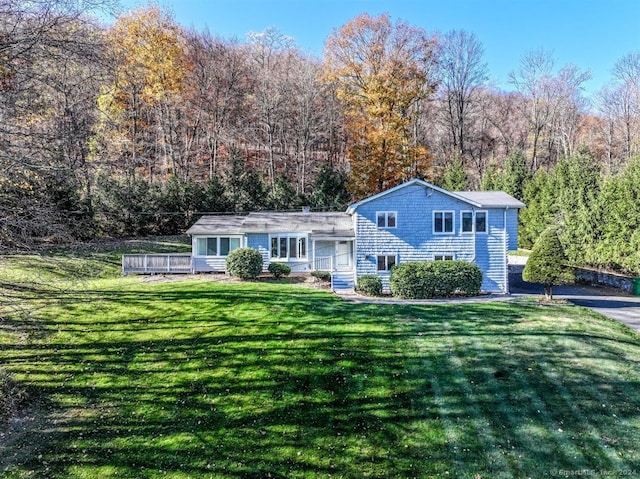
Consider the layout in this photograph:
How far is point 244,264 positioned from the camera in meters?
19.7

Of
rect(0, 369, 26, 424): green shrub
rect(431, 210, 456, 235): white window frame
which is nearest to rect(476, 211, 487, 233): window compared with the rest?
rect(431, 210, 456, 235): white window frame

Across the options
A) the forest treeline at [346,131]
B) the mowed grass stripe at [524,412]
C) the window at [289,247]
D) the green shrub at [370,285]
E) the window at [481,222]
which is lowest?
the mowed grass stripe at [524,412]

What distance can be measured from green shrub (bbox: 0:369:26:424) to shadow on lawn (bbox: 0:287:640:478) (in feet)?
1.67

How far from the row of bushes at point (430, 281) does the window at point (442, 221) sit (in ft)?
7.56

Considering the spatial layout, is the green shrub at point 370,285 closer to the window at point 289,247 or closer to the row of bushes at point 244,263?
the row of bushes at point 244,263

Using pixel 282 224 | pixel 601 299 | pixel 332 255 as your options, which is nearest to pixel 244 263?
pixel 282 224

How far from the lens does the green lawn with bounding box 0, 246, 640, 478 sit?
22.6ft

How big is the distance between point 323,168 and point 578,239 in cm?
2053

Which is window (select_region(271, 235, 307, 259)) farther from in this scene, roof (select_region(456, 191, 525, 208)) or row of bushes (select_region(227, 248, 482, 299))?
roof (select_region(456, 191, 525, 208))

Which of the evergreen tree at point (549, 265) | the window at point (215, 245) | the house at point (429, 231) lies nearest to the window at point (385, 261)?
the house at point (429, 231)

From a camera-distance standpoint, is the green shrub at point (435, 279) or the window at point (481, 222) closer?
the green shrub at point (435, 279)

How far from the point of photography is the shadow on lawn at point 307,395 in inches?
272

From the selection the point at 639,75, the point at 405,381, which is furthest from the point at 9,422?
the point at 639,75

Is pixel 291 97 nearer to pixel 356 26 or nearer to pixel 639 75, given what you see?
pixel 356 26
